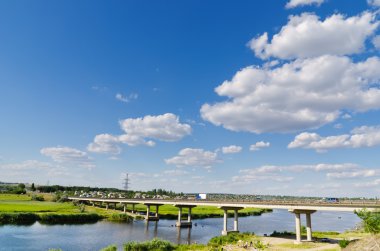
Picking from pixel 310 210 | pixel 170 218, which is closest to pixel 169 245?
pixel 310 210

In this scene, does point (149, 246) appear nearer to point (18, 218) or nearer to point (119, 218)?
point (18, 218)

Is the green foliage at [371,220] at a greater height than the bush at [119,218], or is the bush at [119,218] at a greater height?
the green foliage at [371,220]

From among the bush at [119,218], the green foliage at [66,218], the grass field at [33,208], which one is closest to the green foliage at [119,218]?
the bush at [119,218]

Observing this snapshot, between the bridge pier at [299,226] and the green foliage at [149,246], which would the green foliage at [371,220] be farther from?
the green foliage at [149,246]

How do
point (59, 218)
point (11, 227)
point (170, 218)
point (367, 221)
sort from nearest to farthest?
point (367, 221) → point (11, 227) → point (59, 218) → point (170, 218)

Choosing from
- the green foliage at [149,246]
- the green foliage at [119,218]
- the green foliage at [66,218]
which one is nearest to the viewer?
the green foliage at [149,246]

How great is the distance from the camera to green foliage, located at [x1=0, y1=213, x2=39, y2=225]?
10012 cm

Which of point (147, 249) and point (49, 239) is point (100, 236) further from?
point (147, 249)

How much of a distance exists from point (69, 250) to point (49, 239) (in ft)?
46.7

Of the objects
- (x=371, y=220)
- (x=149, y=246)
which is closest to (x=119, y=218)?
(x=149, y=246)

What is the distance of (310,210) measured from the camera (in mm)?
73875

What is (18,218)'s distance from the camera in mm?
104312

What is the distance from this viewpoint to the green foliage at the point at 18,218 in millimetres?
100125

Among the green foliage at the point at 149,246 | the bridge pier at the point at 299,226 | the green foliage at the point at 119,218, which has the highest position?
the bridge pier at the point at 299,226
